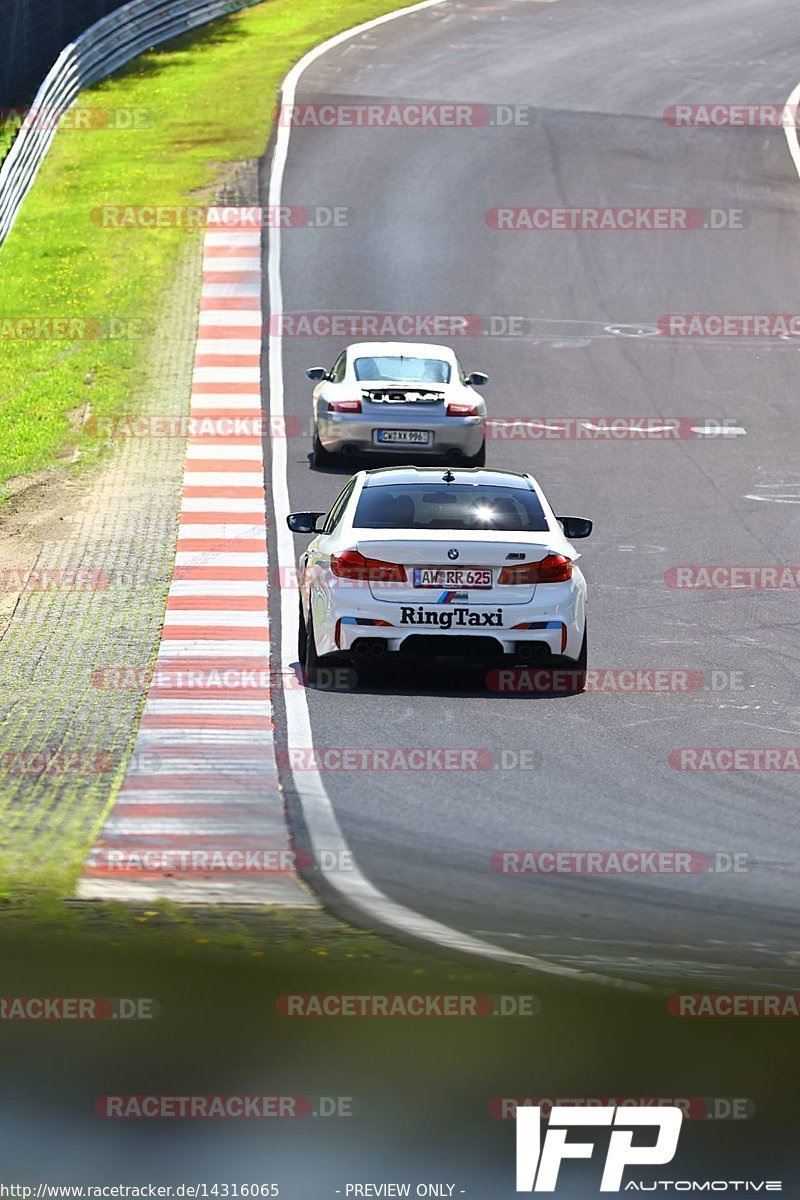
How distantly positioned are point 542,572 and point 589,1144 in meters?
7.09

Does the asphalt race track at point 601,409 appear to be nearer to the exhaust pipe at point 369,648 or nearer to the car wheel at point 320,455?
the car wheel at point 320,455

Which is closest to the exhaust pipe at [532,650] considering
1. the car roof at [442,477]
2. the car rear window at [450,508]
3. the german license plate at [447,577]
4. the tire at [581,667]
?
the tire at [581,667]

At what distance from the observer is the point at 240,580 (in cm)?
1714

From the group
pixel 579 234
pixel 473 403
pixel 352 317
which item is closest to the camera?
pixel 473 403

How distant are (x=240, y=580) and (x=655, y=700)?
490cm

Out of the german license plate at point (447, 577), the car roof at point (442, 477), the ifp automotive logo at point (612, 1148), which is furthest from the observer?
the car roof at point (442, 477)

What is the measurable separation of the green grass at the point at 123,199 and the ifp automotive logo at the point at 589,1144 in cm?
1548

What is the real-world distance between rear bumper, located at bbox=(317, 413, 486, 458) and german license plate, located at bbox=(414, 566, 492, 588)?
337 inches

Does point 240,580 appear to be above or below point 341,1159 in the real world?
below

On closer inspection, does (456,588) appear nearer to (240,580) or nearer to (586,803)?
(586,803)

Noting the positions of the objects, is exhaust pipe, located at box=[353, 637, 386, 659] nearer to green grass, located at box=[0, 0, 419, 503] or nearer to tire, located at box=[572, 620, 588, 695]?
tire, located at box=[572, 620, 588, 695]

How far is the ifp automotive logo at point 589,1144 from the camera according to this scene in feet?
20.6

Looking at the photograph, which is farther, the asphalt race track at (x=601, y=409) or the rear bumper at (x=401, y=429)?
the rear bumper at (x=401, y=429)

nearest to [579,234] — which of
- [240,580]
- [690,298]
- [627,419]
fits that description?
[690,298]
